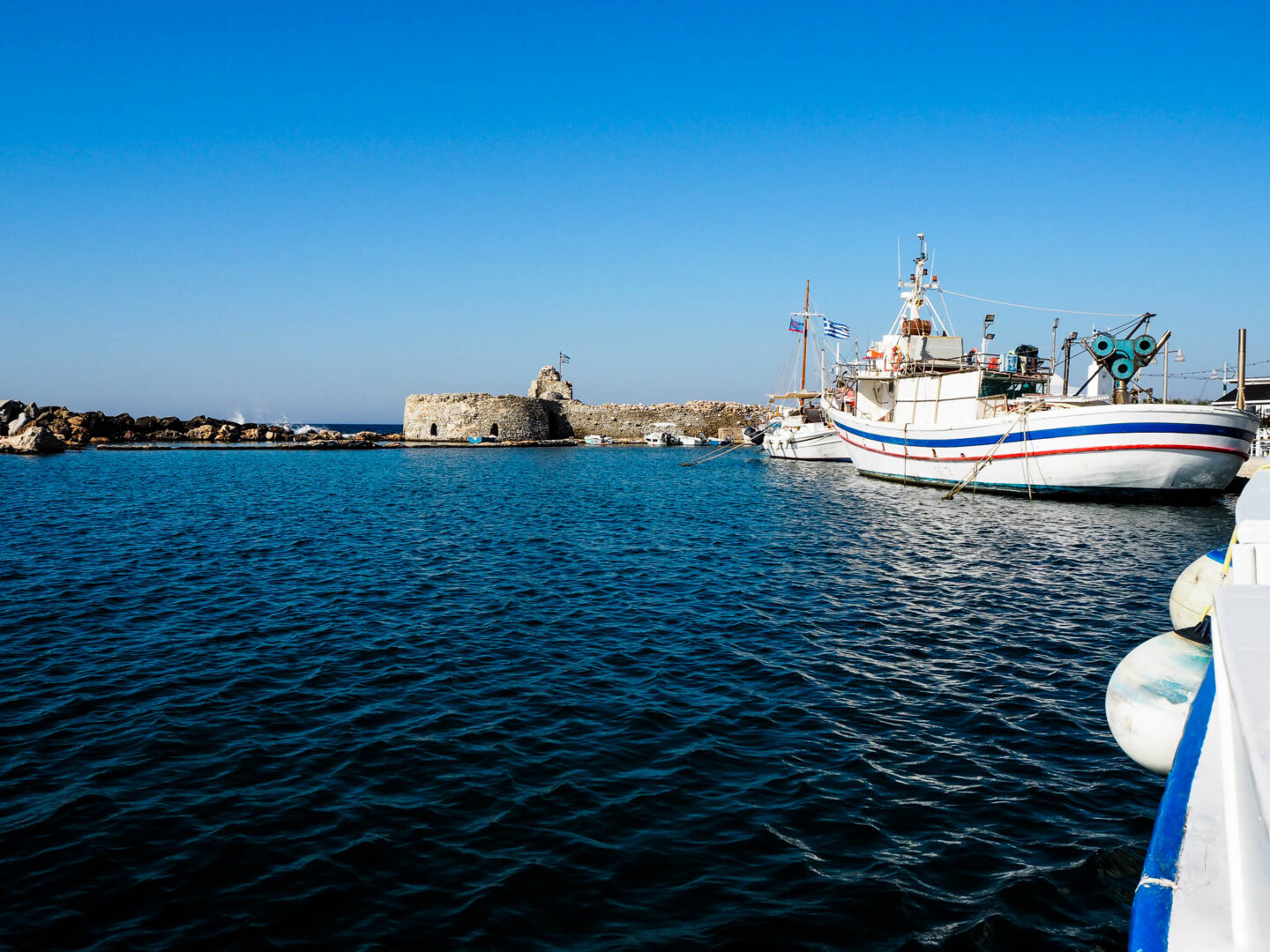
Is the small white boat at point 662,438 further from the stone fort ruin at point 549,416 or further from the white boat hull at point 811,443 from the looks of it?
the white boat hull at point 811,443

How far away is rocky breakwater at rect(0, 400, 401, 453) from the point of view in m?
71.8

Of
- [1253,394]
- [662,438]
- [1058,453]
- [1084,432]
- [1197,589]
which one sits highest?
[1253,394]

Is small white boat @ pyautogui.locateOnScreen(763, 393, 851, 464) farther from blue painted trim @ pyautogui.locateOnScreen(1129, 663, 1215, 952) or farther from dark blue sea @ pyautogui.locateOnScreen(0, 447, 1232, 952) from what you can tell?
blue painted trim @ pyautogui.locateOnScreen(1129, 663, 1215, 952)

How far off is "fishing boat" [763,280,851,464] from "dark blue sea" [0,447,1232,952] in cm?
3316

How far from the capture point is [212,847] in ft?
17.9

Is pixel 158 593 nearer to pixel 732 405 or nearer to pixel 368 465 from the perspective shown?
pixel 368 465

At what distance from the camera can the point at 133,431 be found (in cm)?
8512

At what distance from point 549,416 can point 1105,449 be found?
73142mm

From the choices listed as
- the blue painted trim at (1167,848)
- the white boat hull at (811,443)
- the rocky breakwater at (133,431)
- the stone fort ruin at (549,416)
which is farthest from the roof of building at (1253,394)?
the rocky breakwater at (133,431)

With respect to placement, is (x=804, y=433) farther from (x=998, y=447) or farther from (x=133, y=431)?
(x=133, y=431)

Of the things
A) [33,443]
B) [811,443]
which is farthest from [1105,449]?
[33,443]

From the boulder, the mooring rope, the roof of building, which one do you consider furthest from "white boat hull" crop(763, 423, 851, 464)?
the boulder

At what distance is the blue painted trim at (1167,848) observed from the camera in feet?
8.76

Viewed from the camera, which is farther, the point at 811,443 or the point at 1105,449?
the point at 811,443
